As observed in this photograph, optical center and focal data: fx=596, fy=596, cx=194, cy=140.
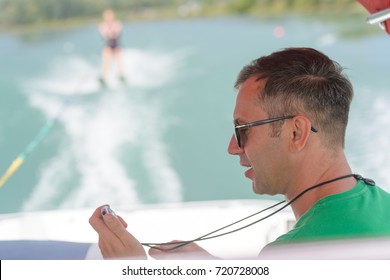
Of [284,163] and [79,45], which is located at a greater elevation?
[79,45]

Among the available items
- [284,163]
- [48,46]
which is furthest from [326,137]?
[48,46]

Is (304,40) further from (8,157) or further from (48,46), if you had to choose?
(8,157)

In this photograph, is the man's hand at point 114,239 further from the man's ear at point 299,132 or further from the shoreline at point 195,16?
the shoreline at point 195,16

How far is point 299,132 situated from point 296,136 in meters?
0.01

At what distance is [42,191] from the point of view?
4.45 meters

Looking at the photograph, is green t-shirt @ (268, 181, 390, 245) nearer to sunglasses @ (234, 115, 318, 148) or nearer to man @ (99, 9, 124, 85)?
sunglasses @ (234, 115, 318, 148)

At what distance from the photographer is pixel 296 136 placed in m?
0.94

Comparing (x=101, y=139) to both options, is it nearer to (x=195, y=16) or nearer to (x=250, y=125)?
(x=195, y=16)

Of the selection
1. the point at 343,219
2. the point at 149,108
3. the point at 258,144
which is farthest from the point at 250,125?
the point at 149,108

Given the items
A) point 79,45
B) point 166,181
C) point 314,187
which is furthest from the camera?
point 79,45

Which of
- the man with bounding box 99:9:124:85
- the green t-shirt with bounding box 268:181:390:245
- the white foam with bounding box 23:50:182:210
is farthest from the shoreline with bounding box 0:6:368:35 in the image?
the green t-shirt with bounding box 268:181:390:245

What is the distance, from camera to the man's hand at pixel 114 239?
0.94 metres

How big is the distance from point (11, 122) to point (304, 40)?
2960 mm

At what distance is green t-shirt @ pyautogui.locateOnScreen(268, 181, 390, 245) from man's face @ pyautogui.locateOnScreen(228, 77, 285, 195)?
0.11 m
